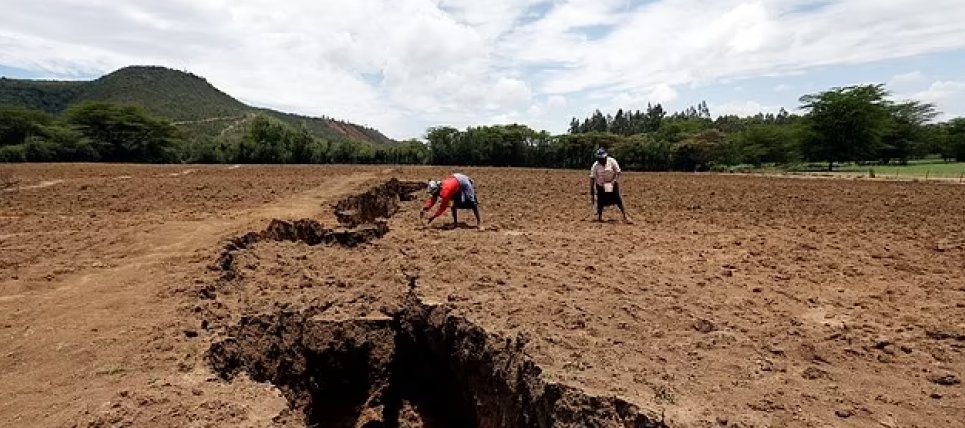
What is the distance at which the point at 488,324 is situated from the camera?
17.9 feet

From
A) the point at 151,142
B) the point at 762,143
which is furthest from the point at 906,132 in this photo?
the point at 151,142

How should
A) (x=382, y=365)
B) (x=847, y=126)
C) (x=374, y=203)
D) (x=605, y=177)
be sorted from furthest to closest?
(x=847, y=126) → (x=374, y=203) → (x=605, y=177) → (x=382, y=365)

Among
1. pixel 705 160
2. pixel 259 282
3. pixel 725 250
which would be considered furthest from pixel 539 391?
pixel 705 160

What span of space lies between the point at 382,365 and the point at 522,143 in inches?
2029

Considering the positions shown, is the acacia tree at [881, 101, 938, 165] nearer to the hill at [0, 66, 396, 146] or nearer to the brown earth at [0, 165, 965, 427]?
the brown earth at [0, 165, 965, 427]

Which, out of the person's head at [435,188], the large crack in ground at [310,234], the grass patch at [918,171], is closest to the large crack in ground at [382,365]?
the large crack in ground at [310,234]

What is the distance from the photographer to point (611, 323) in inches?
207

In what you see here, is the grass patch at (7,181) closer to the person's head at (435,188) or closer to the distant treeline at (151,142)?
the person's head at (435,188)

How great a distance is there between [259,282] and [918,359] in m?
6.39

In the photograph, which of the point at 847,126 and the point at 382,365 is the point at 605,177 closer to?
the point at 382,365

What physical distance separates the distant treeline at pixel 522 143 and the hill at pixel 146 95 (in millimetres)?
25858

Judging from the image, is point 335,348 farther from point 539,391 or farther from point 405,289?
point 539,391

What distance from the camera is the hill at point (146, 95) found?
86.0m

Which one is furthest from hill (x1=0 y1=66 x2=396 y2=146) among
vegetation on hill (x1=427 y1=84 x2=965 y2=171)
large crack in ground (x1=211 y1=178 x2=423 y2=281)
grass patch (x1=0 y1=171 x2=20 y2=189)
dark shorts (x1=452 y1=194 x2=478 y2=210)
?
dark shorts (x1=452 y1=194 x2=478 y2=210)
